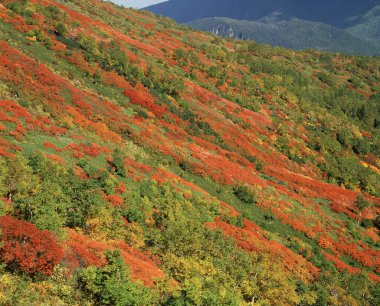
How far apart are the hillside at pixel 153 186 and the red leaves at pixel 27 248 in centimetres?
7

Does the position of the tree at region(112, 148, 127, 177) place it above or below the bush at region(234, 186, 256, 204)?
above

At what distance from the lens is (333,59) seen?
169375 mm

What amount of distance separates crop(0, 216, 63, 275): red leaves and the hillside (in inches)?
2.6

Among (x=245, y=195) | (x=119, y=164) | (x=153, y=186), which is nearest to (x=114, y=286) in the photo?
(x=153, y=186)

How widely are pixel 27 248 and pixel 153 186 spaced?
16.5 m

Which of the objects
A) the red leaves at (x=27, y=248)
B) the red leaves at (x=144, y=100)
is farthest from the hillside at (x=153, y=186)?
the red leaves at (x=144, y=100)

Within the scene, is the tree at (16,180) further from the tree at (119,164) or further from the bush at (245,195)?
the bush at (245,195)

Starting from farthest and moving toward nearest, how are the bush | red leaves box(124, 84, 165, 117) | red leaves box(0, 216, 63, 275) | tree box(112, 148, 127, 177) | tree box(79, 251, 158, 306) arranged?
red leaves box(124, 84, 165, 117) → the bush → tree box(112, 148, 127, 177) → tree box(79, 251, 158, 306) → red leaves box(0, 216, 63, 275)

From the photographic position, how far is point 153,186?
110ft

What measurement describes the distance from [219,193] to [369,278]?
17.0 metres

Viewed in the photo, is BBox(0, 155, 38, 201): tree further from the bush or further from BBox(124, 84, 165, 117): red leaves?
BBox(124, 84, 165, 117): red leaves

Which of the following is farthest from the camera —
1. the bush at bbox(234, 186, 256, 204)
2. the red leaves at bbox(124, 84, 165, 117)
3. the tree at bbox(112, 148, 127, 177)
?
the red leaves at bbox(124, 84, 165, 117)

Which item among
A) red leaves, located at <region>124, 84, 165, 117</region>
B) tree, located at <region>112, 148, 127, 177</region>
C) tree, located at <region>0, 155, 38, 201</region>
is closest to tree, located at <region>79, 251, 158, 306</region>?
tree, located at <region>0, 155, 38, 201</region>

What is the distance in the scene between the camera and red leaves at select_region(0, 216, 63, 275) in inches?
672
